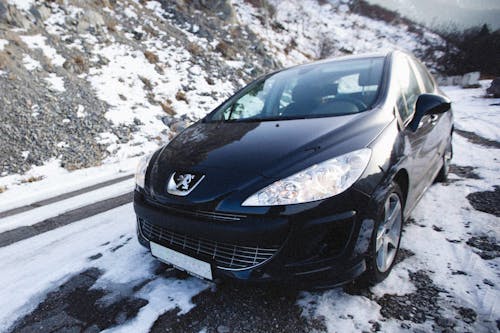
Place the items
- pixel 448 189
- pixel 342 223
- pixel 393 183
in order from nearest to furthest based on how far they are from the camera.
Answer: pixel 342 223, pixel 393 183, pixel 448 189

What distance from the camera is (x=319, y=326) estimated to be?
164 cm

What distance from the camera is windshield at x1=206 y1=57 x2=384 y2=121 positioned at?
2.28 m

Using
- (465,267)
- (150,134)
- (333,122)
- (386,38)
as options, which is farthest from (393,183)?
(386,38)

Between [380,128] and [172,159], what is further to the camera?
[172,159]

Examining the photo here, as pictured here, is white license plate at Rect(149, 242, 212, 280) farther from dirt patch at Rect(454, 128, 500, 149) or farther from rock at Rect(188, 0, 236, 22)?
rock at Rect(188, 0, 236, 22)

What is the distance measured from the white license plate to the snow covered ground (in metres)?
0.23

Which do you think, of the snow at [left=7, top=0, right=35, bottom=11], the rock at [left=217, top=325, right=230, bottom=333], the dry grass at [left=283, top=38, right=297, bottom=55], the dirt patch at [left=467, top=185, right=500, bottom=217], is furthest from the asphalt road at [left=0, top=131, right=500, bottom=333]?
the dry grass at [left=283, top=38, right=297, bottom=55]

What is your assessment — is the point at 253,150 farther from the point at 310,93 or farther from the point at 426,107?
the point at 426,107

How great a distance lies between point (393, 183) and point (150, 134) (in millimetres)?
6893

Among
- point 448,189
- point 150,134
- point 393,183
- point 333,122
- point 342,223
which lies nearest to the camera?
point 342,223

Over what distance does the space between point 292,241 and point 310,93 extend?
1.39 m

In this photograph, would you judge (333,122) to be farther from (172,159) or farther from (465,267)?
(465,267)

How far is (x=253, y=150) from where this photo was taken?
188 centimetres

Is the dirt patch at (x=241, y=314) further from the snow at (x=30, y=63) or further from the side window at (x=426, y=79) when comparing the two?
the snow at (x=30, y=63)
